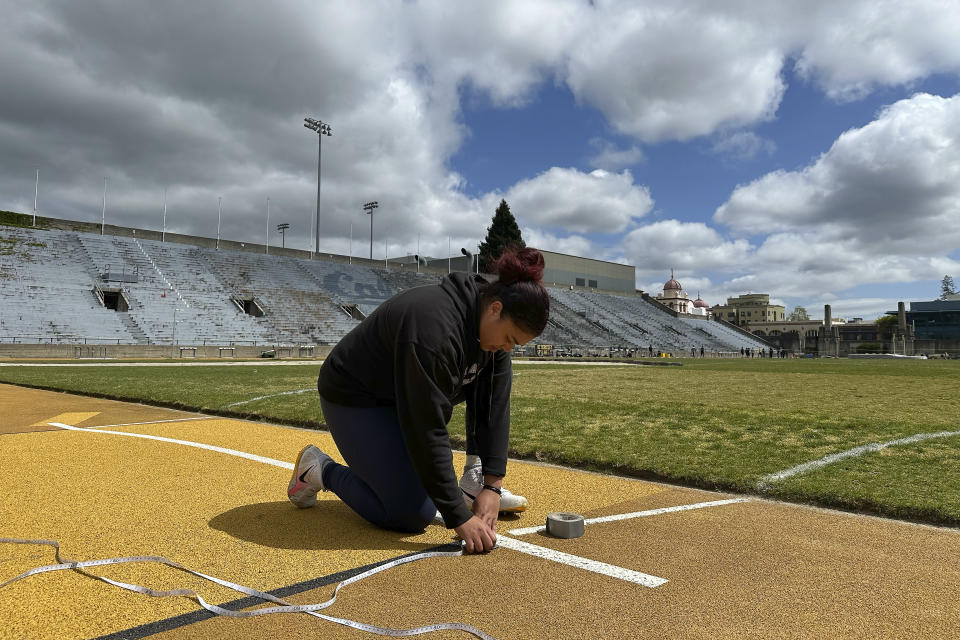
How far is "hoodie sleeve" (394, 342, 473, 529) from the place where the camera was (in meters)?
2.64

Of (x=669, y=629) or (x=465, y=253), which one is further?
(x=465, y=253)

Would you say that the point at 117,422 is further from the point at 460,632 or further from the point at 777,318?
the point at 777,318

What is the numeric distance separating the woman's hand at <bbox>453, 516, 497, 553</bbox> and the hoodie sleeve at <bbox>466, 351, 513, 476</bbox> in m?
0.38

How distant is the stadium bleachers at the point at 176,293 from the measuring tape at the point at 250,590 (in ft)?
89.1

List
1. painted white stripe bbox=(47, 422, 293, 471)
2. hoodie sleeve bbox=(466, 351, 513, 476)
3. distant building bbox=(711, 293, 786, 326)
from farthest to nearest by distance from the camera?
distant building bbox=(711, 293, 786, 326), painted white stripe bbox=(47, 422, 293, 471), hoodie sleeve bbox=(466, 351, 513, 476)

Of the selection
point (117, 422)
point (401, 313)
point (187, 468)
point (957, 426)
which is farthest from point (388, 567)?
point (957, 426)

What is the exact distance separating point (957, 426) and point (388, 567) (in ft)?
23.3

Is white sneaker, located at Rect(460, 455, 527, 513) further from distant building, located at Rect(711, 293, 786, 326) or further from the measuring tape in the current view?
distant building, located at Rect(711, 293, 786, 326)

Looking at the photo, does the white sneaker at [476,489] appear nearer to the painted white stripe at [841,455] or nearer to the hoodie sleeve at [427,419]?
the hoodie sleeve at [427,419]

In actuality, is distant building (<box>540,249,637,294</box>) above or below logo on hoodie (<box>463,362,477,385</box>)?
above

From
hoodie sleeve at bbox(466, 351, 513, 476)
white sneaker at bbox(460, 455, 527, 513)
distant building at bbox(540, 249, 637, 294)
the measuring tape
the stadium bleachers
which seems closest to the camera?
the measuring tape

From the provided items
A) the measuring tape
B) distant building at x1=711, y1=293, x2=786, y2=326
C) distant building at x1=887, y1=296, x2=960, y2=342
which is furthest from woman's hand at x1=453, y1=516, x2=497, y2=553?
distant building at x1=711, y1=293, x2=786, y2=326

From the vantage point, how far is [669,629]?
6.84ft

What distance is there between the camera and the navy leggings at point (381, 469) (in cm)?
306
